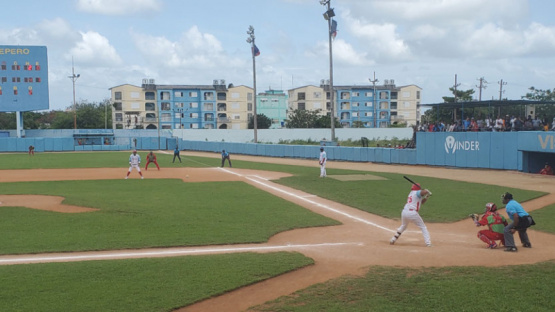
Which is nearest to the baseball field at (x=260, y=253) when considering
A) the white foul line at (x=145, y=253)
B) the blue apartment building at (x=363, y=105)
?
the white foul line at (x=145, y=253)

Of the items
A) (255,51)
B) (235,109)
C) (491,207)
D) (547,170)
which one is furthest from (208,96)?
(491,207)

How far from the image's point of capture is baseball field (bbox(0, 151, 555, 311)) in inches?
347

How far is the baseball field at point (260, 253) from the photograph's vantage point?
8.81 meters

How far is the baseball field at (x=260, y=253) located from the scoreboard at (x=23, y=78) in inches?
1936

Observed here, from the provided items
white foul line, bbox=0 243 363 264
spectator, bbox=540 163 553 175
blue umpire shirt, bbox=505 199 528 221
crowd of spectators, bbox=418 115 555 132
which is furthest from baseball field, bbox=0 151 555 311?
crowd of spectators, bbox=418 115 555 132

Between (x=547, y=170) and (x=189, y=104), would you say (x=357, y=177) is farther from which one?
(x=189, y=104)

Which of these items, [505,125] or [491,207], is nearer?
[491,207]

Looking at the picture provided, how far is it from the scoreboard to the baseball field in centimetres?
4918

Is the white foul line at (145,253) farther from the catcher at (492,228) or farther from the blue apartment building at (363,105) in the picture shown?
the blue apartment building at (363,105)

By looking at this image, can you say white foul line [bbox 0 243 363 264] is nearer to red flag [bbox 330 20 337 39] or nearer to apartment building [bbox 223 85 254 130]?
red flag [bbox 330 20 337 39]

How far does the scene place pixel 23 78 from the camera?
2699 inches

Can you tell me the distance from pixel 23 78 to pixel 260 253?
218ft

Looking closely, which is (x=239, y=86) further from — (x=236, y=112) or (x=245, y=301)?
(x=245, y=301)

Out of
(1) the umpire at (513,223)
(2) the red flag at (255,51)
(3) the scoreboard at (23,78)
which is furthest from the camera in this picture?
(3) the scoreboard at (23,78)
